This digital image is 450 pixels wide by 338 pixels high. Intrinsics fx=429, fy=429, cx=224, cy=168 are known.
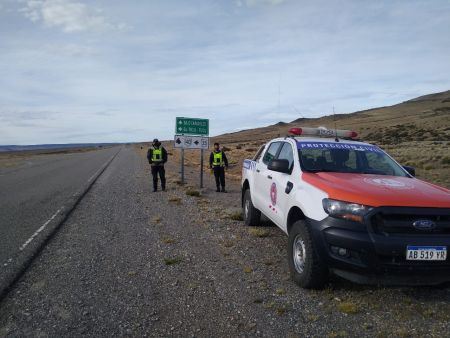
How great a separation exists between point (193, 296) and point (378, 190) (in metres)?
2.42

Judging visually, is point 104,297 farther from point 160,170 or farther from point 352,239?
point 160,170

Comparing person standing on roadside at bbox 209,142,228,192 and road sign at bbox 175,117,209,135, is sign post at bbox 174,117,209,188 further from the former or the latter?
person standing on roadside at bbox 209,142,228,192

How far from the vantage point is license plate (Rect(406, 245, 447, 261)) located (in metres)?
4.30

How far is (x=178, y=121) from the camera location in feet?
55.5

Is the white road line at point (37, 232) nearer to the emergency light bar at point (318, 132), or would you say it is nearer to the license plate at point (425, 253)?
the emergency light bar at point (318, 132)

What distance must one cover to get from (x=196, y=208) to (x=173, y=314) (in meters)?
6.75

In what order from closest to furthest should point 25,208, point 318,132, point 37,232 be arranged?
point 318,132 → point 37,232 → point 25,208

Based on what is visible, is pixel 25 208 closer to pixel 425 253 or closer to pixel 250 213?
pixel 250 213

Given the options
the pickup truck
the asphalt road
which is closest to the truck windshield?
the pickup truck

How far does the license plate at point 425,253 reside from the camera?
4.30 meters

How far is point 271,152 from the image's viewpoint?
25.0ft

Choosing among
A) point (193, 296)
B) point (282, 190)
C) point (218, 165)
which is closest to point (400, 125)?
point (218, 165)

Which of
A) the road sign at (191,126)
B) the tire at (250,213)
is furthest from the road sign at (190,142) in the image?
the tire at (250,213)

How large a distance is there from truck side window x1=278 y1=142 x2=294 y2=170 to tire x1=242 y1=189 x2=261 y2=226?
170 centimetres
